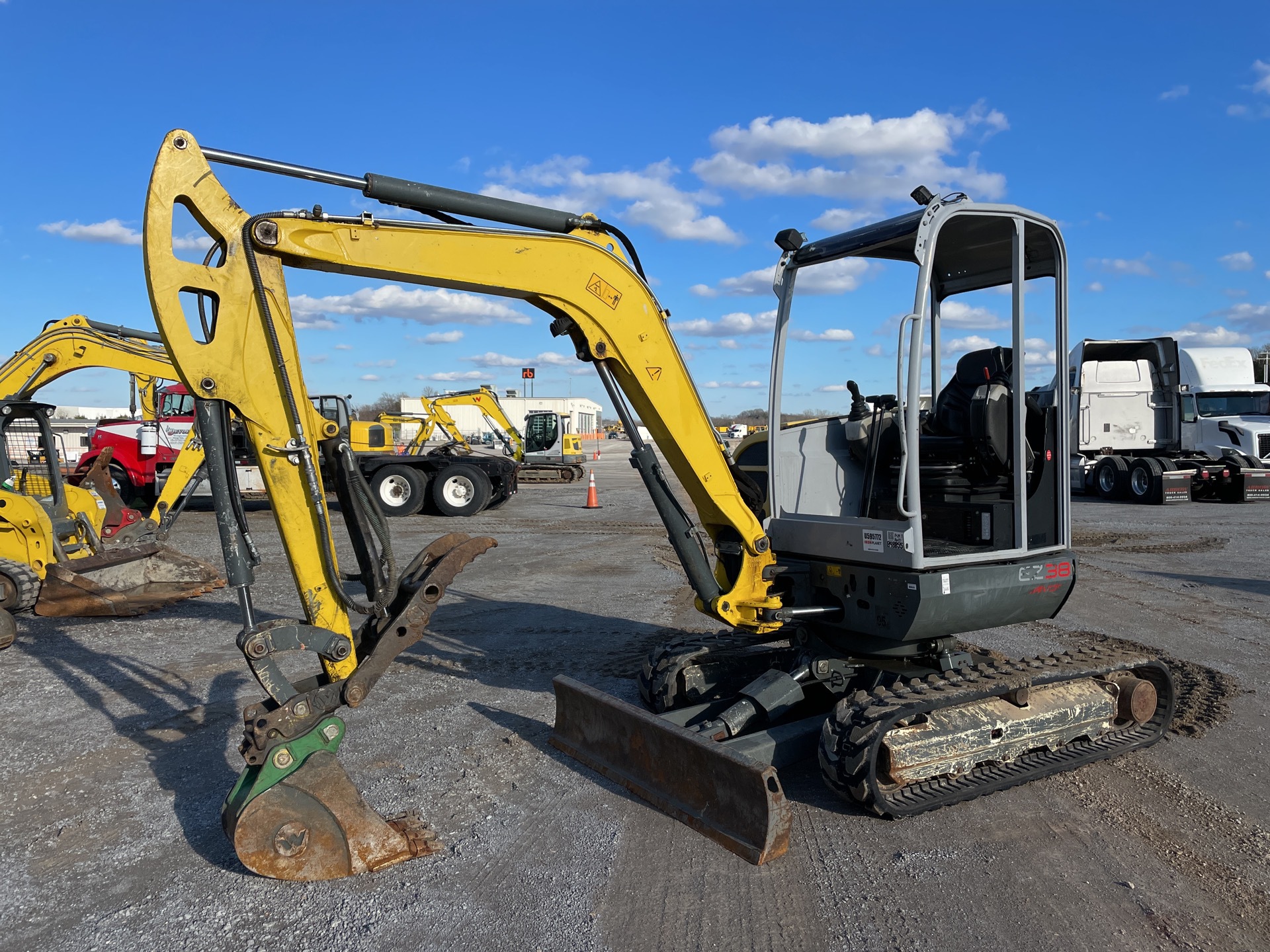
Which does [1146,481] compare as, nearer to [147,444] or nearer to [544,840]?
[544,840]

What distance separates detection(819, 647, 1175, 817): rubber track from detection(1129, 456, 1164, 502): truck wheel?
17.1 metres

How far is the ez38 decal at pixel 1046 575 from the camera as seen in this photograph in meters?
4.96

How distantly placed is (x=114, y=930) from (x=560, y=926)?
1.72 meters

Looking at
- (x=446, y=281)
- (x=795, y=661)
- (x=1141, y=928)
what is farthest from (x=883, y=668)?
(x=446, y=281)

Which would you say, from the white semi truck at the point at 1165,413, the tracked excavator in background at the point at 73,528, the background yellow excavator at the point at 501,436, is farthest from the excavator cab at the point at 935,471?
the white semi truck at the point at 1165,413

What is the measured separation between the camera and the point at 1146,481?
2056 cm

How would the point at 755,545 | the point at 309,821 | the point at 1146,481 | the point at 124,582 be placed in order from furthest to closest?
the point at 1146,481
the point at 124,582
the point at 755,545
the point at 309,821

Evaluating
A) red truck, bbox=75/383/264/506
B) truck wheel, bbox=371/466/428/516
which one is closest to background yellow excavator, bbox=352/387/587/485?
truck wheel, bbox=371/466/428/516

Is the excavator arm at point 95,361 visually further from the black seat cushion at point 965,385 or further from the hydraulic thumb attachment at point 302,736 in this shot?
the black seat cushion at point 965,385

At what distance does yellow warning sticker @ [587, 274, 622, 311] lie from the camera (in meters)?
4.77

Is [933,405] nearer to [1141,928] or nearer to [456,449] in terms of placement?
[1141,928]

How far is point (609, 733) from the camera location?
4965 mm

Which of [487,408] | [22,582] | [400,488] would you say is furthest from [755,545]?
[487,408]

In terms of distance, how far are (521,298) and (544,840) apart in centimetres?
265
